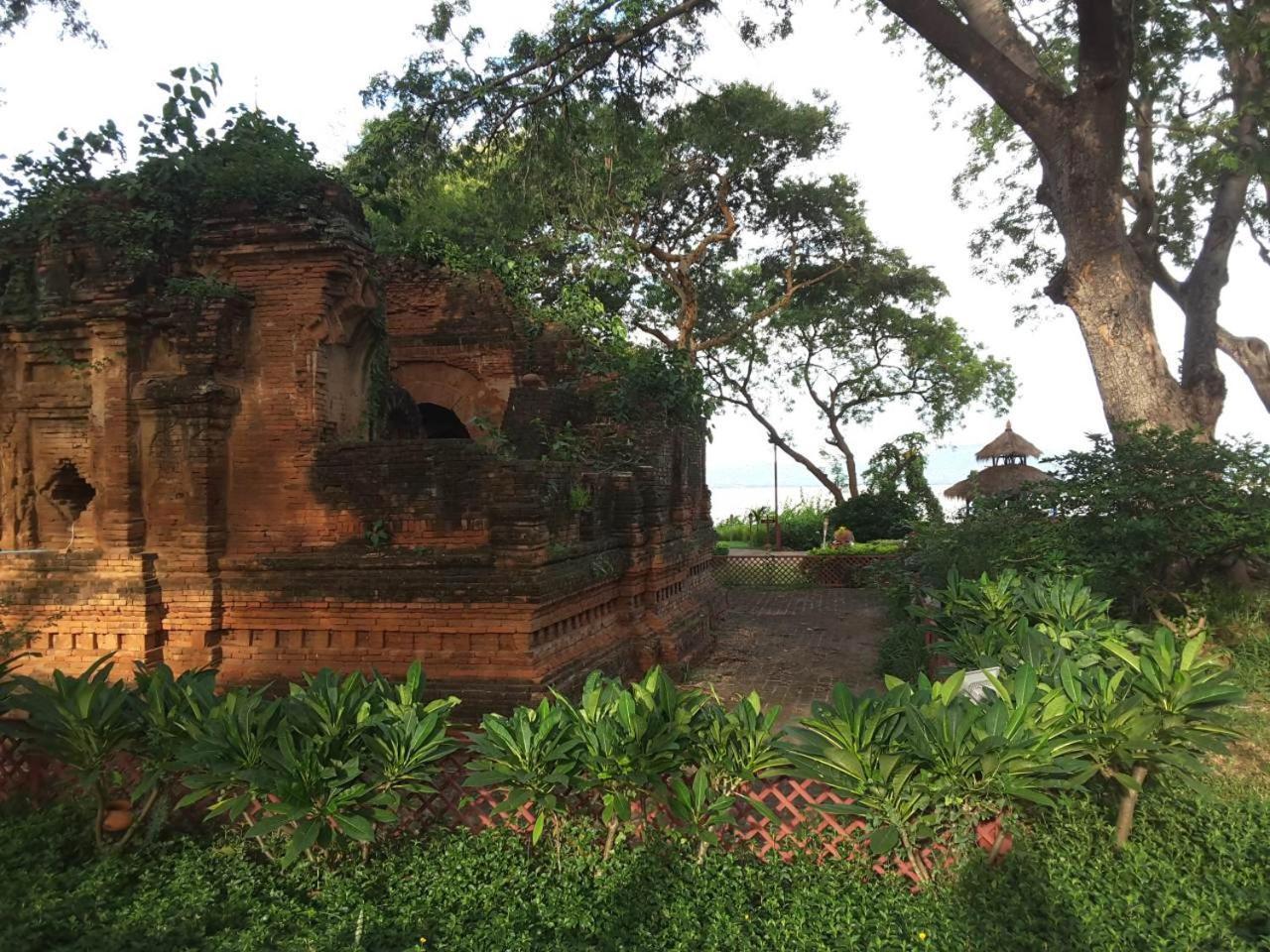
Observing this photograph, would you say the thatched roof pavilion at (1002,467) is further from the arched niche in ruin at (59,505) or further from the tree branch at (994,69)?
the arched niche in ruin at (59,505)

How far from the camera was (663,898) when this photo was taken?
3.28 meters

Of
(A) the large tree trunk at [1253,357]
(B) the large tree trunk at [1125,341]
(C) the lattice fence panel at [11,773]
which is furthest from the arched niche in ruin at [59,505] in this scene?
(A) the large tree trunk at [1253,357]

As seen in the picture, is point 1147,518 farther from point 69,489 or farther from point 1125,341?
point 69,489

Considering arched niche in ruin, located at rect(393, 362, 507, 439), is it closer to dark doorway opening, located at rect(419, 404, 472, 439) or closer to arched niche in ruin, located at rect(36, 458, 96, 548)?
dark doorway opening, located at rect(419, 404, 472, 439)

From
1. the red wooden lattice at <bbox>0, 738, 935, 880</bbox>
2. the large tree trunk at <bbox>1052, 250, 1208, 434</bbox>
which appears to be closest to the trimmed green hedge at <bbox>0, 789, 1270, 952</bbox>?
the red wooden lattice at <bbox>0, 738, 935, 880</bbox>

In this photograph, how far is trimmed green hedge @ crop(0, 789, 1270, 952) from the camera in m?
3.03

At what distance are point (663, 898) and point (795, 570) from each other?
44.9 feet

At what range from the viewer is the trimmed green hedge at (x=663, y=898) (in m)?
3.03

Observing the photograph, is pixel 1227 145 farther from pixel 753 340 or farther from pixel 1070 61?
pixel 753 340

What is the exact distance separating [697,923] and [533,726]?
42.0 inches

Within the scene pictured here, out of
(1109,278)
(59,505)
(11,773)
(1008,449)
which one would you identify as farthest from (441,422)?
(1008,449)

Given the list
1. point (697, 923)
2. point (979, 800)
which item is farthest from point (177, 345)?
point (979, 800)

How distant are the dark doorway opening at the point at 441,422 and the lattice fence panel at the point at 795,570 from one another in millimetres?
6643

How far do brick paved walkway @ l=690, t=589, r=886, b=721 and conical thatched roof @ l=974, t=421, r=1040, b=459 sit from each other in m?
9.61
